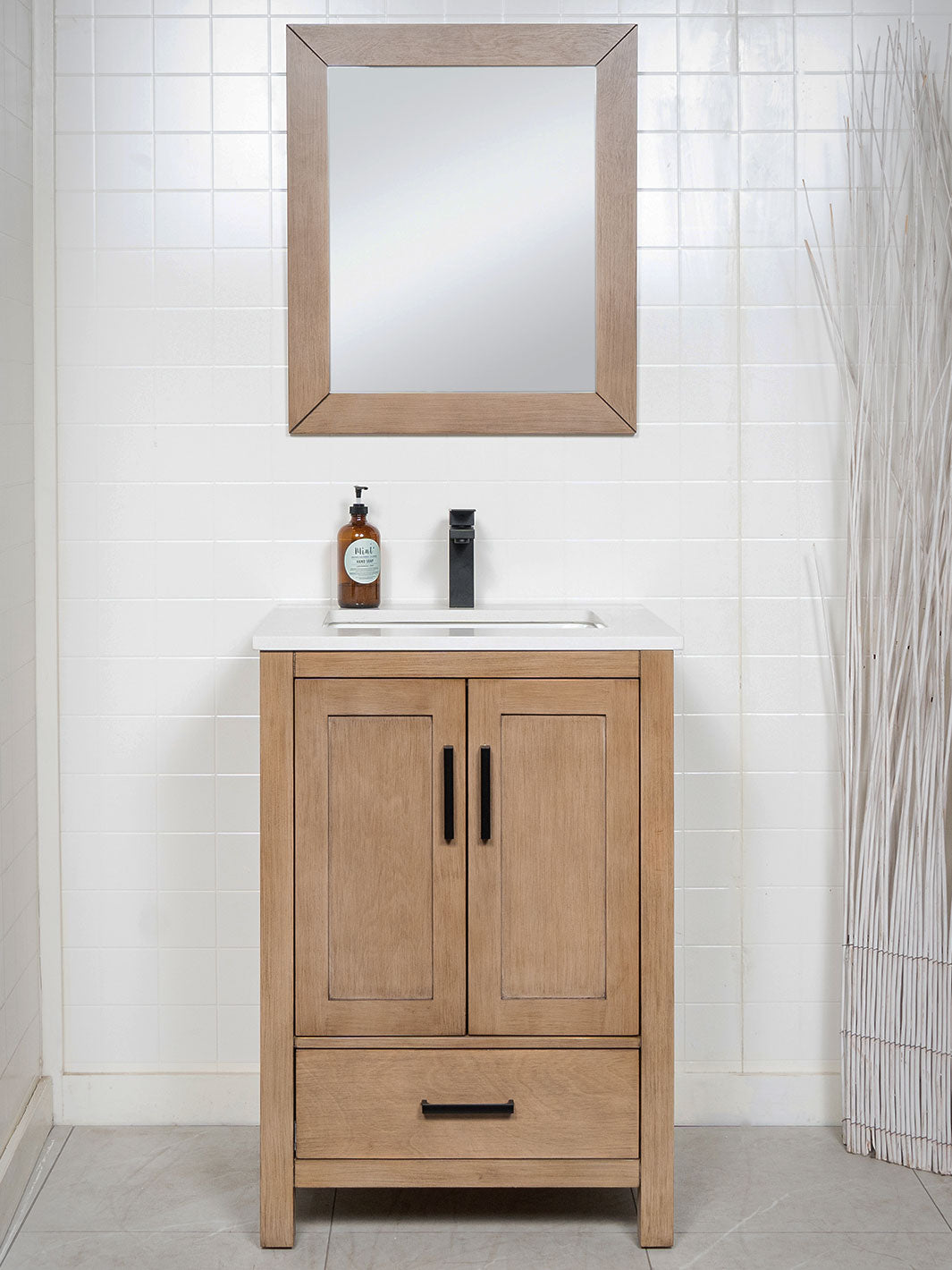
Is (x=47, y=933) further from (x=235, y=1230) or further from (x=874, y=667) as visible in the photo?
(x=874, y=667)

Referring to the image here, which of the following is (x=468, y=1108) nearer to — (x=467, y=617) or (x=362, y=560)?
(x=467, y=617)

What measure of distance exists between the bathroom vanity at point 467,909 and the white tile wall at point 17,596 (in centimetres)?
62

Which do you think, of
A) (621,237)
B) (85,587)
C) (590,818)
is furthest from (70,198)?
(590,818)

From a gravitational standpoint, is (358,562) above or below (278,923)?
above

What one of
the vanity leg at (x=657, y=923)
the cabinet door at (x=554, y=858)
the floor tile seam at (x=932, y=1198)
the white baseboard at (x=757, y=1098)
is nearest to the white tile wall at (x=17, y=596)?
the cabinet door at (x=554, y=858)

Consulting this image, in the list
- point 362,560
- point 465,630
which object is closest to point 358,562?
point 362,560

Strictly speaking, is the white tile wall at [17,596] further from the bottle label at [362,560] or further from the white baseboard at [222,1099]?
the bottle label at [362,560]

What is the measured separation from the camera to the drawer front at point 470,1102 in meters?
2.05

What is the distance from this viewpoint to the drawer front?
6.72ft

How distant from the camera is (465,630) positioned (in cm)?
220

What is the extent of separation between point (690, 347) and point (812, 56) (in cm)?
63

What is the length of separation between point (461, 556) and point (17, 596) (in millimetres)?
887

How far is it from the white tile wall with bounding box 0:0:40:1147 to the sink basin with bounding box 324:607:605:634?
634 millimetres

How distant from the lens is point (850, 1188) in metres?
2.28
